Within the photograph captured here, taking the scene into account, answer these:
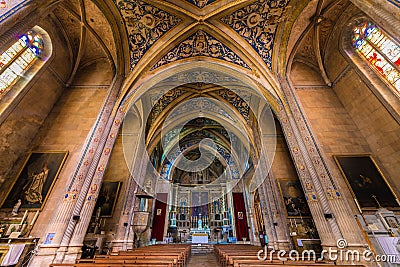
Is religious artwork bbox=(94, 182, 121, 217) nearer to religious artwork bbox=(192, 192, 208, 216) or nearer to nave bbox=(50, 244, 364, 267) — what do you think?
nave bbox=(50, 244, 364, 267)

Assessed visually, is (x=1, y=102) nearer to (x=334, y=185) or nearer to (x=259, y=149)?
(x=334, y=185)

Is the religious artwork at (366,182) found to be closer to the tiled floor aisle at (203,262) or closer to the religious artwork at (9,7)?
the tiled floor aisle at (203,262)

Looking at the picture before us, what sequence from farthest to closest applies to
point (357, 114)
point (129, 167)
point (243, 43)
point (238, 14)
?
point (129, 167), point (243, 43), point (238, 14), point (357, 114)

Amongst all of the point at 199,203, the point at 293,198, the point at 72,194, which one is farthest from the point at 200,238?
the point at 72,194

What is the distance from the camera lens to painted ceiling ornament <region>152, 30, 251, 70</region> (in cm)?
872

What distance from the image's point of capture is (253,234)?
13.2 m

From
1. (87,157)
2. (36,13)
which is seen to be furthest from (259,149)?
(36,13)

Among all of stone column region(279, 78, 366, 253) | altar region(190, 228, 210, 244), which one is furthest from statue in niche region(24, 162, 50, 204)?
altar region(190, 228, 210, 244)

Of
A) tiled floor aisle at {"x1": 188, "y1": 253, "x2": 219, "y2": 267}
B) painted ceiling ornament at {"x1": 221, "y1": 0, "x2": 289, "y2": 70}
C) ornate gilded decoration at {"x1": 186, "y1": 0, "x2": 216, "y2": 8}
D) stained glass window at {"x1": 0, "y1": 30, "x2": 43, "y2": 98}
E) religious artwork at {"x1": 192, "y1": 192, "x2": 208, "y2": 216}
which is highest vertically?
ornate gilded decoration at {"x1": 186, "y1": 0, "x2": 216, "y2": 8}

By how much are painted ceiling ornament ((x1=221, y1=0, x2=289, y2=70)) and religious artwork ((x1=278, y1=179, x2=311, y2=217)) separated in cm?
560

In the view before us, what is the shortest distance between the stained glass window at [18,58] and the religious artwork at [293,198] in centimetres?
1143

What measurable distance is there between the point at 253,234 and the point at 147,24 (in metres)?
15.1

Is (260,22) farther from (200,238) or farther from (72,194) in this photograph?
(200,238)

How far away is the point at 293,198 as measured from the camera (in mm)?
7977
